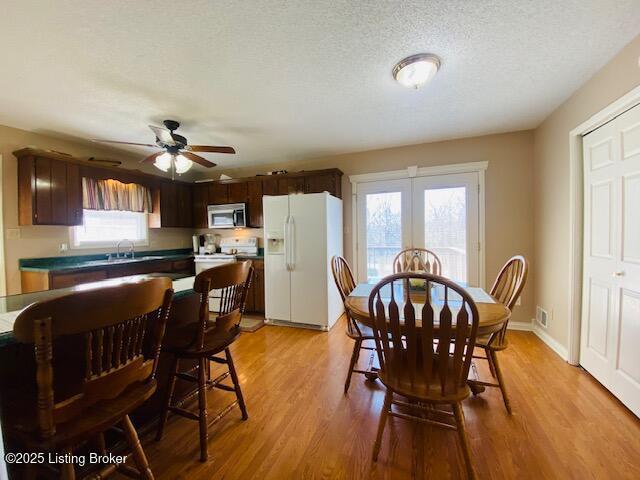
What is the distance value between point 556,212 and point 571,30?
5.51 feet

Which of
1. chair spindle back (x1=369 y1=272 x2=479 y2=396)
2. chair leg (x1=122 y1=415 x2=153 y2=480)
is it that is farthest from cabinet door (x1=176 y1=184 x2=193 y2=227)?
chair spindle back (x1=369 y1=272 x2=479 y2=396)

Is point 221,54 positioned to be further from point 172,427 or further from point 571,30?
point 172,427

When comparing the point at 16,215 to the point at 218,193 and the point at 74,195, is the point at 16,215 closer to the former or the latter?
the point at 74,195

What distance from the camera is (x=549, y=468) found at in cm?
133

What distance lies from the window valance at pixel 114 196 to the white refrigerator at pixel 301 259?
6.71 feet

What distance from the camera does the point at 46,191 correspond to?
2875mm

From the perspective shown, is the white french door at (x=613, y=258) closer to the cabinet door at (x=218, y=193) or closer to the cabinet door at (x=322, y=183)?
the cabinet door at (x=322, y=183)

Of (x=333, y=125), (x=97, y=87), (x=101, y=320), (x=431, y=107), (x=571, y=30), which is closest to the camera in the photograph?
(x=101, y=320)

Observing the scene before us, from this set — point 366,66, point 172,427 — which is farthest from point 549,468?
point 366,66

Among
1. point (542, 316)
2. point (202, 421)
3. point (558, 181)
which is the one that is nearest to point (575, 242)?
point (558, 181)

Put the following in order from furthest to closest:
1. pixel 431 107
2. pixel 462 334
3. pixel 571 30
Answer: pixel 431 107, pixel 571 30, pixel 462 334

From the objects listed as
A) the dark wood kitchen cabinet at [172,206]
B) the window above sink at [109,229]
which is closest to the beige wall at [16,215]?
the window above sink at [109,229]

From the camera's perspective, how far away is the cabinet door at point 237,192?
4332 mm

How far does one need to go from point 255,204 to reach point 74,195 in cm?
223
